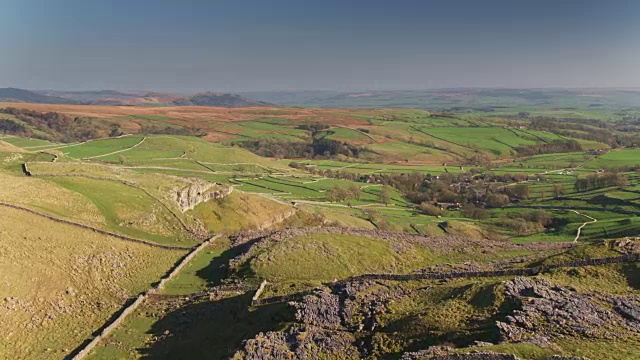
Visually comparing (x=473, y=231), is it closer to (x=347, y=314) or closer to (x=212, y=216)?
(x=212, y=216)

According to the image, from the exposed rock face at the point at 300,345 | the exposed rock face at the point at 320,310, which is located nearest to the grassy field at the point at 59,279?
the exposed rock face at the point at 300,345

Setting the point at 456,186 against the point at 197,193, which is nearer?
the point at 197,193

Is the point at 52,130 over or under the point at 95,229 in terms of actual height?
over

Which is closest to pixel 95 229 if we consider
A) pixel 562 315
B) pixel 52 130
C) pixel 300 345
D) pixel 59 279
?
pixel 59 279

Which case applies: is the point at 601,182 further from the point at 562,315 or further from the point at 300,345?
the point at 300,345

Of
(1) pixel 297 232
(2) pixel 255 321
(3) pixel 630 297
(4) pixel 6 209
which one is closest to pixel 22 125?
(4) pixel 6 209

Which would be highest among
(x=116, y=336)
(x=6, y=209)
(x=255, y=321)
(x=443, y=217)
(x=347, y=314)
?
(x=6, y=209)

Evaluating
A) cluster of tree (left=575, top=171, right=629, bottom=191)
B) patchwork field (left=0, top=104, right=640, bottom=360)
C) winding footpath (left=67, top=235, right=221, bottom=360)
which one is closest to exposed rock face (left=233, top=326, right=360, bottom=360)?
patchwork field (left=0, top=104, right=640, bottom=360)
